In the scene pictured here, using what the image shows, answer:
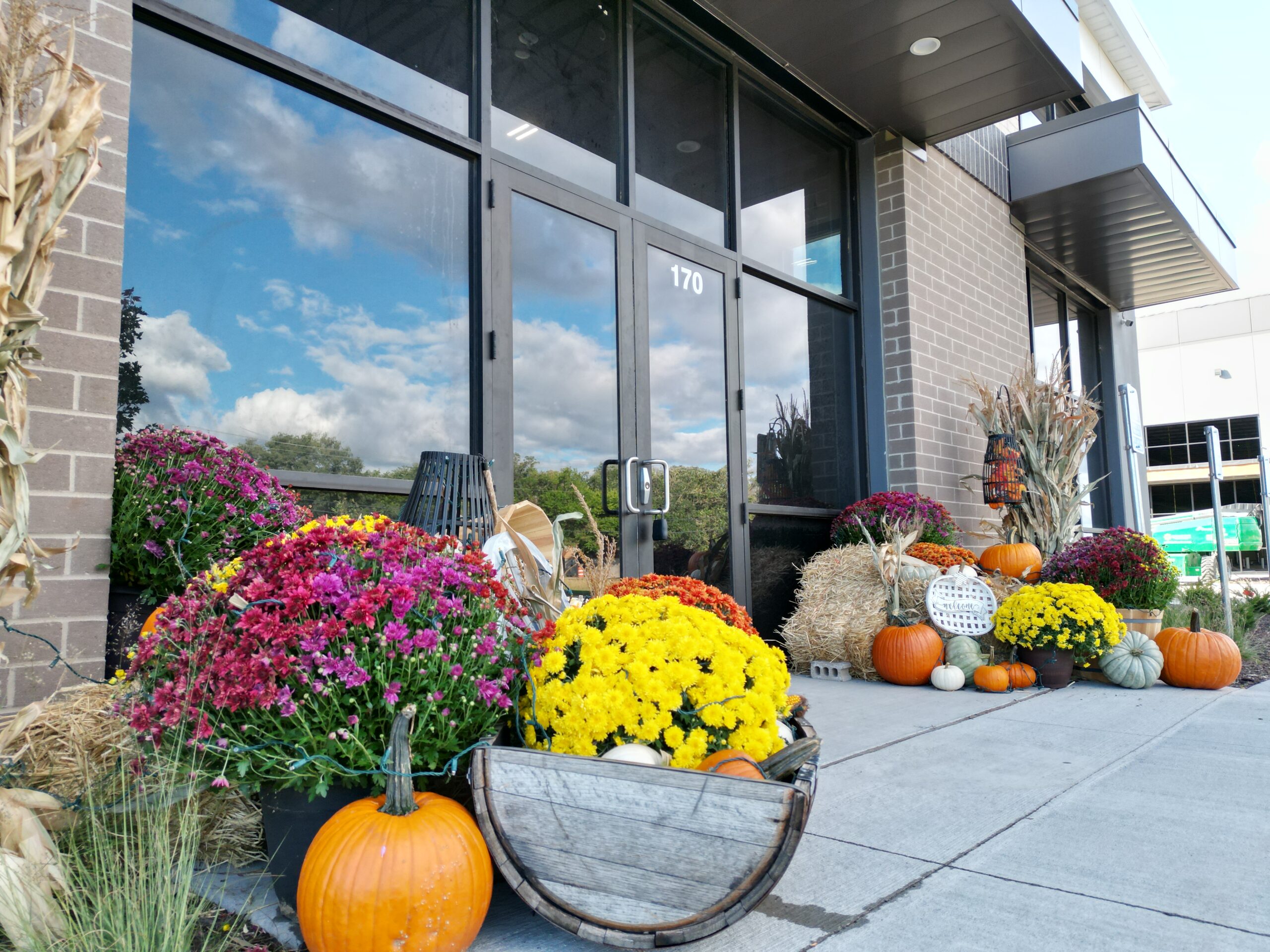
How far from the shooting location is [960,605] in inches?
170

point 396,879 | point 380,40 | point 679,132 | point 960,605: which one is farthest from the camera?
point 679,132

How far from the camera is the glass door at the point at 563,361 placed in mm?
3627

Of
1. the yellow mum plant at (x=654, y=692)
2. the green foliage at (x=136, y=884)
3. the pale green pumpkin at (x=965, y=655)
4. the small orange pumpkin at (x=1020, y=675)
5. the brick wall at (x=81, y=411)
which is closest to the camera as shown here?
the green foliage at (x=136, y=884)

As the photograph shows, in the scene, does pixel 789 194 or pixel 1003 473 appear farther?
pixel 1003 473

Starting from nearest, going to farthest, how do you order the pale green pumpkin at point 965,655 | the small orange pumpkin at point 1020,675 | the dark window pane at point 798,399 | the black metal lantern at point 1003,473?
the small orange pumpkin at point 1020,675 < the pale green pumpkin at point 965,655 < the dark window pane at point 798,399 < the black metal lantern at point 1003,473

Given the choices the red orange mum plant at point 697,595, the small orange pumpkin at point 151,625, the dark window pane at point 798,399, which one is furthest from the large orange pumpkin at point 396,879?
the dark window pane at point 798,399

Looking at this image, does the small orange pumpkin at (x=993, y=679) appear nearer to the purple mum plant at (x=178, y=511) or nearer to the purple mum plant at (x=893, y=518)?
the purple mum plant at (x=893, y=518)

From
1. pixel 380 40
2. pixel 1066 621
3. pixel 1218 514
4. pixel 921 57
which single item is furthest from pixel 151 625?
pixel 1218 514

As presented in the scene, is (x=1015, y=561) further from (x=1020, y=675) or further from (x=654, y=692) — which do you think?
(x=654, y=692)

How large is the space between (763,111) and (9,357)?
4.78 meters

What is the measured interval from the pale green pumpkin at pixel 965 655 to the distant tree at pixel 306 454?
9.75ft

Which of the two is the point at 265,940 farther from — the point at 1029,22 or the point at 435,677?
the point at 1029,22

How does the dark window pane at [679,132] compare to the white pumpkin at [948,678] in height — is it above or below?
above

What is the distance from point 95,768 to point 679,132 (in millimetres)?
4218
